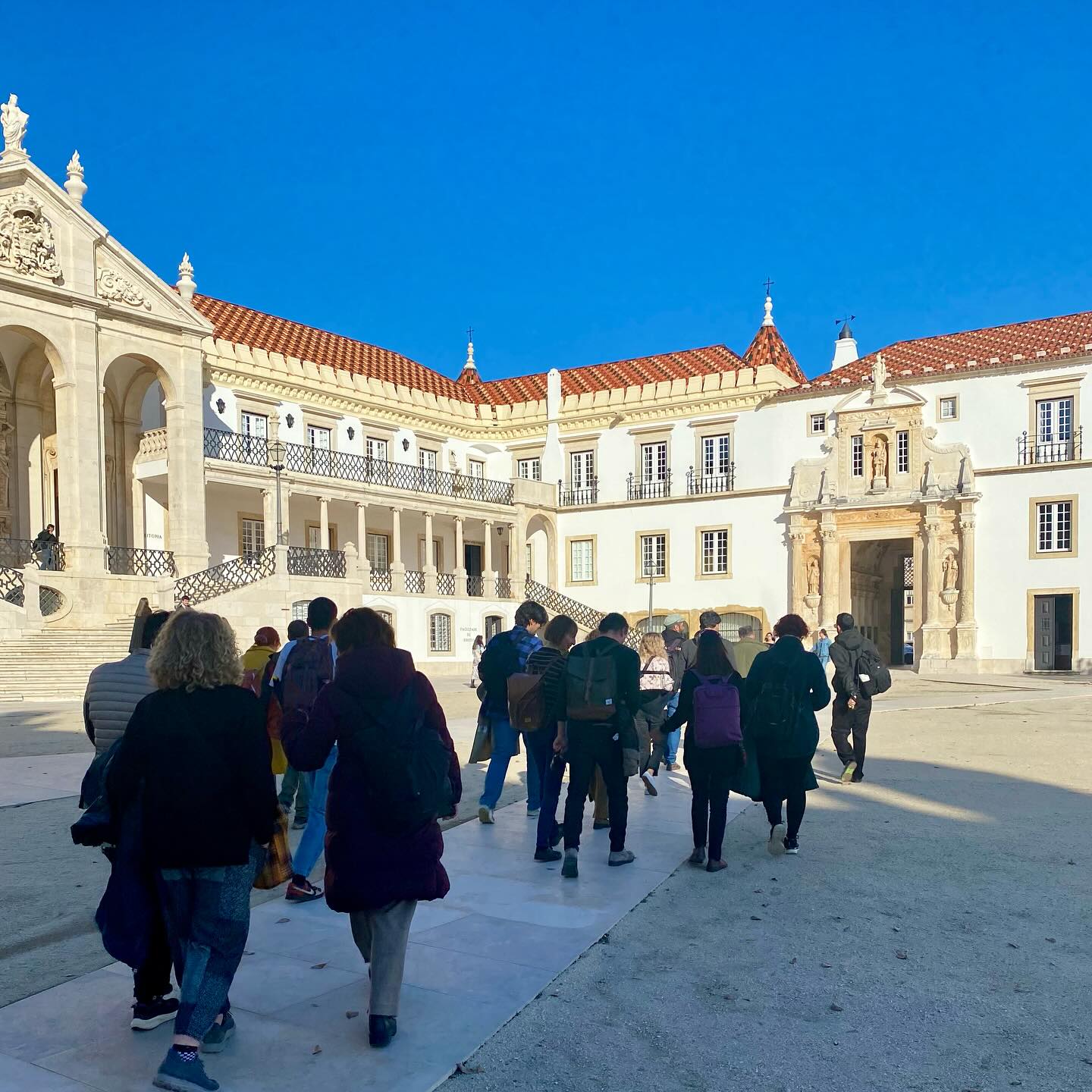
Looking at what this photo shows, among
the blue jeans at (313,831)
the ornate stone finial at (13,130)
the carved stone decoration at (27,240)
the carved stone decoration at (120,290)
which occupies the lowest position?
the blue jeans at (313,831)

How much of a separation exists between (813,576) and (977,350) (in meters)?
8.68

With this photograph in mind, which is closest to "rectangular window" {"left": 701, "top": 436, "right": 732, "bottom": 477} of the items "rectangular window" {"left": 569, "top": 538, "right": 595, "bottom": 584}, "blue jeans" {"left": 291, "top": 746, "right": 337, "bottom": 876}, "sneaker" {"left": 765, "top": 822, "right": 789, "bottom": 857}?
"rectangular window" {"left": 569, "top": 538, "right": 595, "bottom": 584}

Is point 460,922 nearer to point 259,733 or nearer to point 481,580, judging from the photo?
point 259,733

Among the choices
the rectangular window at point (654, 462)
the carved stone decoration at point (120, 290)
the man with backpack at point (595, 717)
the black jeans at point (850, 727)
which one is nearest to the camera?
the man with backpack at point (595, 717)

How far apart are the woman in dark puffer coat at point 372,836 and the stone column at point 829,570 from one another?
28.4 metres

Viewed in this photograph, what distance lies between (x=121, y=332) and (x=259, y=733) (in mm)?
22581

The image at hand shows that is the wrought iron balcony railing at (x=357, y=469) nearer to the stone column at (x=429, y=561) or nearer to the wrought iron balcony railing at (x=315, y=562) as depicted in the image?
the stone column at (x=429, y=561)

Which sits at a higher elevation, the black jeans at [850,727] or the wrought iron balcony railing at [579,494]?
the wrought iron balcony railing at [579,494]

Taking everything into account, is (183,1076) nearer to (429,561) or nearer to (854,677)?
(854,677)

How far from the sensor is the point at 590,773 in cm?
594

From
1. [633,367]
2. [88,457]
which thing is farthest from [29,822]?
[633,367]

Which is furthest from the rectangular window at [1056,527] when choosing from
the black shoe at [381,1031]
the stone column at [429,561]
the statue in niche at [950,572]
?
the black shoe at [381,1031]

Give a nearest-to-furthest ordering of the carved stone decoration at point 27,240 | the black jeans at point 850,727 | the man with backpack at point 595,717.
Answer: the man with backpack at point 595,717
the black jeans at point 850,727
the carved stone decoration at point 27,240

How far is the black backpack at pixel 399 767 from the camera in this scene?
3.49 meters
